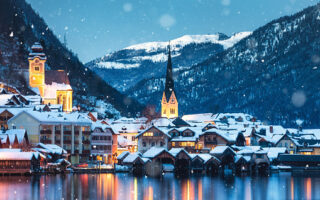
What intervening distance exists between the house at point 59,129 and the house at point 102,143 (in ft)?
9.27

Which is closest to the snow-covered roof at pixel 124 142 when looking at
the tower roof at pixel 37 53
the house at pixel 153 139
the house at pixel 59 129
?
the house at pixel 153 139

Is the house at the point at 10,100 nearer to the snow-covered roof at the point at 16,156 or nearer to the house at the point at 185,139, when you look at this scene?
the house at the point at 185,139

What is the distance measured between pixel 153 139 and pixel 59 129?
21.2 meters

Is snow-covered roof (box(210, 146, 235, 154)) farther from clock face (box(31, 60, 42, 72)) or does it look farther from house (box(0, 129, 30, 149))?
clock face (box(31, 60, 42, 72))

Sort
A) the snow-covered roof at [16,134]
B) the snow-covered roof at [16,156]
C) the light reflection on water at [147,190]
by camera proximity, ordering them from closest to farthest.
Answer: the light reflection on water at [147,190] → the snow-covered roof at [16,156] → the snow-covered roof at [16,134]

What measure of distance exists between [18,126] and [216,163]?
35.3 metres

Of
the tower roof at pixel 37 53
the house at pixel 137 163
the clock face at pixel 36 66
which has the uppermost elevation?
the tower roof at pixel 37 53

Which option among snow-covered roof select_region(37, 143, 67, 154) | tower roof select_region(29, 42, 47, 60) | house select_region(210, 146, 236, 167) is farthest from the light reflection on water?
tower roof select_region(29, 42, 47, 60)

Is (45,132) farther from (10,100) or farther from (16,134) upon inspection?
(16,134)

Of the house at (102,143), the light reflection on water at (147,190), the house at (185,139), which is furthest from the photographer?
the house at (185,139)

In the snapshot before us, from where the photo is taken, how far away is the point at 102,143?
12681 centimetres

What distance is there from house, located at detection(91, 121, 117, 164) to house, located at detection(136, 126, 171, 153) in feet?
19.4

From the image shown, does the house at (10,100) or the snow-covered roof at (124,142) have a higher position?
the house at (10,100)

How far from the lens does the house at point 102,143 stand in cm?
12538
